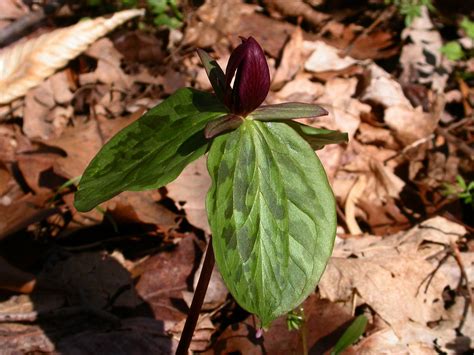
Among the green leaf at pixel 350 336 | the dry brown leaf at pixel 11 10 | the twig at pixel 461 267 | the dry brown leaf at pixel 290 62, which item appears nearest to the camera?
the green leaf at pixel 350 336

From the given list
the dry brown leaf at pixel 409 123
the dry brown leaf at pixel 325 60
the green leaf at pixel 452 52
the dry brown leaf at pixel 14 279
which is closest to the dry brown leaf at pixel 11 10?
the dry brown leaf at pixel 325 60

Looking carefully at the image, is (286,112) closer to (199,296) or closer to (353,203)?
(199,296)

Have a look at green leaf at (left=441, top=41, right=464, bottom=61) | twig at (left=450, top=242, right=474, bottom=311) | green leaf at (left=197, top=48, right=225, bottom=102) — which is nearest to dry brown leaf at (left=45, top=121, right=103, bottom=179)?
green leaf at (left=197, top=48, right=225, bottom=102)

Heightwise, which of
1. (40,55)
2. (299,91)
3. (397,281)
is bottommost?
(397,281)

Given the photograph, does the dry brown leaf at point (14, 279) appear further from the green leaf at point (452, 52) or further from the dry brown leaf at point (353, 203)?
the green leaf at point (452, 52)

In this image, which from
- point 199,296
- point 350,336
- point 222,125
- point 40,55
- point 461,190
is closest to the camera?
point 222,125

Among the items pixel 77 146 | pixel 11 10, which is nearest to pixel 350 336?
pixel 77 146

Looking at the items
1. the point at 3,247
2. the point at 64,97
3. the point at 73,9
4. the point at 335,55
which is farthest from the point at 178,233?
the point at 73,9

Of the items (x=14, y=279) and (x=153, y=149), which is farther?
(x=14, y=279)
